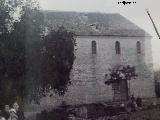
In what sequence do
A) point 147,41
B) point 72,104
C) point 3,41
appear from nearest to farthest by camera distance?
point 3,41
point 72,104
point 147,41

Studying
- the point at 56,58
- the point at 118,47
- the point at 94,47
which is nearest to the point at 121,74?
the point at 118,47

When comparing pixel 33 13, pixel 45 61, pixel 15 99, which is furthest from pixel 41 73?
pixel 33 13

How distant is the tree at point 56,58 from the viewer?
29.3 m

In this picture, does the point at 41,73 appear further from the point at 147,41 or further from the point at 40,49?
the point at 147,41

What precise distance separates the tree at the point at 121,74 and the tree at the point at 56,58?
32.4ft

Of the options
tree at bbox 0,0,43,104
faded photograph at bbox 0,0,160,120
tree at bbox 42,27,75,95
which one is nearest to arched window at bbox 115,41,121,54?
faded photograph at bbox 0,0,160,120

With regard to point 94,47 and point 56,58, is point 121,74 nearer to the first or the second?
point 94,47

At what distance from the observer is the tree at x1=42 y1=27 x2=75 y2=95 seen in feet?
96.2

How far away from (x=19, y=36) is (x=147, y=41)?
2032 cm

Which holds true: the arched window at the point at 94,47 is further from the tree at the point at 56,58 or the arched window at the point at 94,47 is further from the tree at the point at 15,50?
the tree at the point at 15,50

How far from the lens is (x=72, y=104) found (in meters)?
41.4

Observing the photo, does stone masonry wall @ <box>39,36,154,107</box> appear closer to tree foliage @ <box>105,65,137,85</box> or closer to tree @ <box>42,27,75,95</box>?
tree foliage @ <box>105,65,137,85</box>

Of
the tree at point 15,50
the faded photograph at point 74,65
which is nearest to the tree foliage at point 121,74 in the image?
→ the faded photograph at point 74,65

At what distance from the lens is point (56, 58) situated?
30.2 meters
